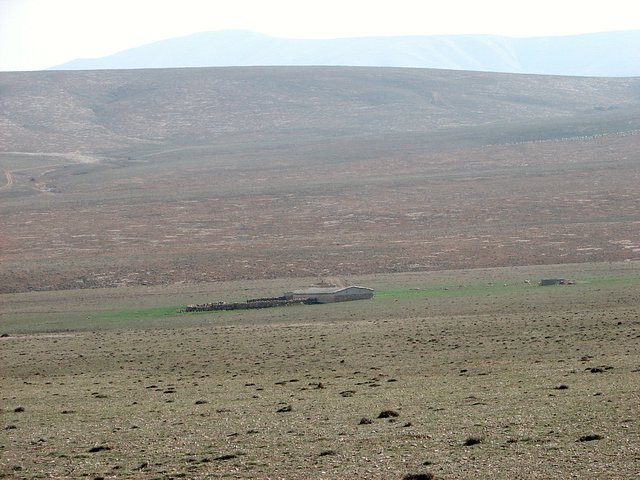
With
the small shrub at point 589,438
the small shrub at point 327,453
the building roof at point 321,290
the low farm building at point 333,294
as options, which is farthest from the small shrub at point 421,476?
the building roof at point 321,290

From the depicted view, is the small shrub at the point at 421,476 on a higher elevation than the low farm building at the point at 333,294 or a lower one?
higher

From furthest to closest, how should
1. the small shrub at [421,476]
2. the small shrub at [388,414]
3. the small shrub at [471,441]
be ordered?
the small shrub at [388,414] → the small shrub at [471,441] → the small shrub at [421,476]

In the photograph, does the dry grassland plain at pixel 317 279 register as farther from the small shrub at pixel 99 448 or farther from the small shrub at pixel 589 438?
the small shrub at pixel 99 448

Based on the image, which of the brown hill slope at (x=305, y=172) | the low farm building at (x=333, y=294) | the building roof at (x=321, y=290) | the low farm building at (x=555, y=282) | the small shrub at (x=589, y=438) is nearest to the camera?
the small shrub at (x=589, y=438)

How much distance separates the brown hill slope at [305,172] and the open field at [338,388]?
1929 centimetres

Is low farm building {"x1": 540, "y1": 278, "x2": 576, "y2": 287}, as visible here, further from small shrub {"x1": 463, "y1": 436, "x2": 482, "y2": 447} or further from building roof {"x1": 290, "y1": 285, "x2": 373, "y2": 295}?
small shrub {"x1": 463, "y1": 436, "x2": 482, "y2": 447}

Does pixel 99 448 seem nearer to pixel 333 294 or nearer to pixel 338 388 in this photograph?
pixel 338 388

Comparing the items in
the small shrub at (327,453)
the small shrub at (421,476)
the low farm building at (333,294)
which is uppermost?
the small shrub at (421,476)

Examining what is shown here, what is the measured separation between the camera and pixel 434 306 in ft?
144

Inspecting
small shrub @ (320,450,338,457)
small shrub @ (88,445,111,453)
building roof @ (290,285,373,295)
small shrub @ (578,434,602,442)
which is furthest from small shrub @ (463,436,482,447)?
building roof @ (290,285,373,295)

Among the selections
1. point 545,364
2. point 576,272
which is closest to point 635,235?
point 576,272

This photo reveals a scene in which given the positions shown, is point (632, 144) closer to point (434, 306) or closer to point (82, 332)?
point (434, 306)

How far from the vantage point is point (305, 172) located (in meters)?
112

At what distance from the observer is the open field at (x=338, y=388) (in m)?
16.3
